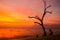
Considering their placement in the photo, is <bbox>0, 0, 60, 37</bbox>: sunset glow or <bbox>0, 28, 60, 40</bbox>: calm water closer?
<bbox>0, 0, 60, 37</bbox>: sunset glow

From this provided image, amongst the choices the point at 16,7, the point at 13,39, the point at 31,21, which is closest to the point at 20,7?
the point at 16,7

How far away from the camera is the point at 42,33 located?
19.2 ft

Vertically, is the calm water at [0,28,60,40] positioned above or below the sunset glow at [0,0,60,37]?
below

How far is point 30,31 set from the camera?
5.69m

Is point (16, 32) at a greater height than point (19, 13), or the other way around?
point (19, 13)

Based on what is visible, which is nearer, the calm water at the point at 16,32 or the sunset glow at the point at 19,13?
the sunset glow at the point at 19,13

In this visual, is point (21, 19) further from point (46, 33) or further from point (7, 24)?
point (46, 33)

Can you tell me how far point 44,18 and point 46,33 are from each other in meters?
0.48

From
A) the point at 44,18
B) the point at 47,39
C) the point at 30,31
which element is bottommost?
the point at 47,39

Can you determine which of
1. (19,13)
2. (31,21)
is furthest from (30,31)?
(19,13)

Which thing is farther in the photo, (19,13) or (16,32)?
(16,32)

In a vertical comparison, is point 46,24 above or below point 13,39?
above

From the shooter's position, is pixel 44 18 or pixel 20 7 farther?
pixel 44 18

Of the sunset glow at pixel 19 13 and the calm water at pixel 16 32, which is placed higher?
the sunset glow at pixel 19 13
